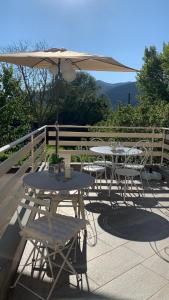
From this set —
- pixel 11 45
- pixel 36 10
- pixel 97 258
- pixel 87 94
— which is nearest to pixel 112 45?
pixel 36 10

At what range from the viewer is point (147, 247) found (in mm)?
2791

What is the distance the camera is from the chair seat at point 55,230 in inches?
80.0

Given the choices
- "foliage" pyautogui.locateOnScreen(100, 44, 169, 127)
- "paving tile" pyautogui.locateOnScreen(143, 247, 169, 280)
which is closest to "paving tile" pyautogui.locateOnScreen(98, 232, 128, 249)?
"paving tile" pyautogui.locateOnScreen(143, 247, 169, 280)

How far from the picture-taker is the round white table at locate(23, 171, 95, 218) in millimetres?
2551

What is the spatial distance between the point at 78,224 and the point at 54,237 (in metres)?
0.28

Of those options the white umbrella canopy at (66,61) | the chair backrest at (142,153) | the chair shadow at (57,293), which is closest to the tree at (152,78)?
the chair backrest at (142,153)

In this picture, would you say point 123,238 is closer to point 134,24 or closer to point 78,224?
point 78,224

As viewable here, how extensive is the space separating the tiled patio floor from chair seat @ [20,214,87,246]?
413mm

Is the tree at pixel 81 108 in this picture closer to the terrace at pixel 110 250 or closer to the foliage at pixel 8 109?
the foliage at pixel 8 109

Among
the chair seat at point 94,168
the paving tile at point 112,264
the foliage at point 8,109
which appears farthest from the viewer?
the foliage at point 8,109

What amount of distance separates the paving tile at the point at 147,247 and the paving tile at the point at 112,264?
0.07 metres

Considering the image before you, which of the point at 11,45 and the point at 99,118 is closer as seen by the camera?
the point at 11,45

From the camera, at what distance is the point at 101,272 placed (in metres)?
2.35

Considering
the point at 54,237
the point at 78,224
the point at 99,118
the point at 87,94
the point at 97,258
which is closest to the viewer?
the point at 54,237
